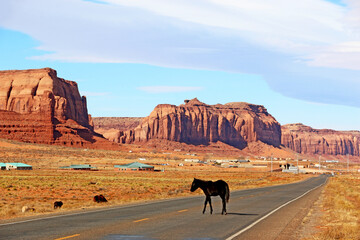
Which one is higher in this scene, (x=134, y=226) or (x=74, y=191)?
(x=134, y=226)

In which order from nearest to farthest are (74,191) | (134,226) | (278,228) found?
1. (134,226)
2. (278,228)
3. (74,191)

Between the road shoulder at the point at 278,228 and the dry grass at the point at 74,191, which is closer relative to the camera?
the road shoulder at the point at 278,228

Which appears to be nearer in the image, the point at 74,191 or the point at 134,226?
the point at 134,226

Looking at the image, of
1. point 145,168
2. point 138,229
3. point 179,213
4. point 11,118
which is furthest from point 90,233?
point 11,118

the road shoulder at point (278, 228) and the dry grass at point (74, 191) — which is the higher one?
the road shoulder at point (278, 228)

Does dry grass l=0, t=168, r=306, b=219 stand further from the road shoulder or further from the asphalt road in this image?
the road shoulder

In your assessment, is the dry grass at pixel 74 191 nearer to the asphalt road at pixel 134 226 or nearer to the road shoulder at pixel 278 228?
the asphalt road at pixel 134 226

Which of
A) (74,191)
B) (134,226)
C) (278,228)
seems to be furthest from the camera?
(74,191)

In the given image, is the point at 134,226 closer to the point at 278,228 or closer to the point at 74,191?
the point at 278,228

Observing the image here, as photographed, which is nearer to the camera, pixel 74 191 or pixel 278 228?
pixel 278 228

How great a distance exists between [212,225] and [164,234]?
3.25m

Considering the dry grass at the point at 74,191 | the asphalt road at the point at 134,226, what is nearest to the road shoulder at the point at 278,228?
the asphalt road at the point at 134,226

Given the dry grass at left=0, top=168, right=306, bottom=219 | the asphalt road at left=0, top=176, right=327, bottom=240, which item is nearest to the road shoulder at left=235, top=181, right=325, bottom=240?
the asphalt road at left=0, top=176, right=327, bottom=240

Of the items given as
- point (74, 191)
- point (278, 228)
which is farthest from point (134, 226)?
point (74, 191)
